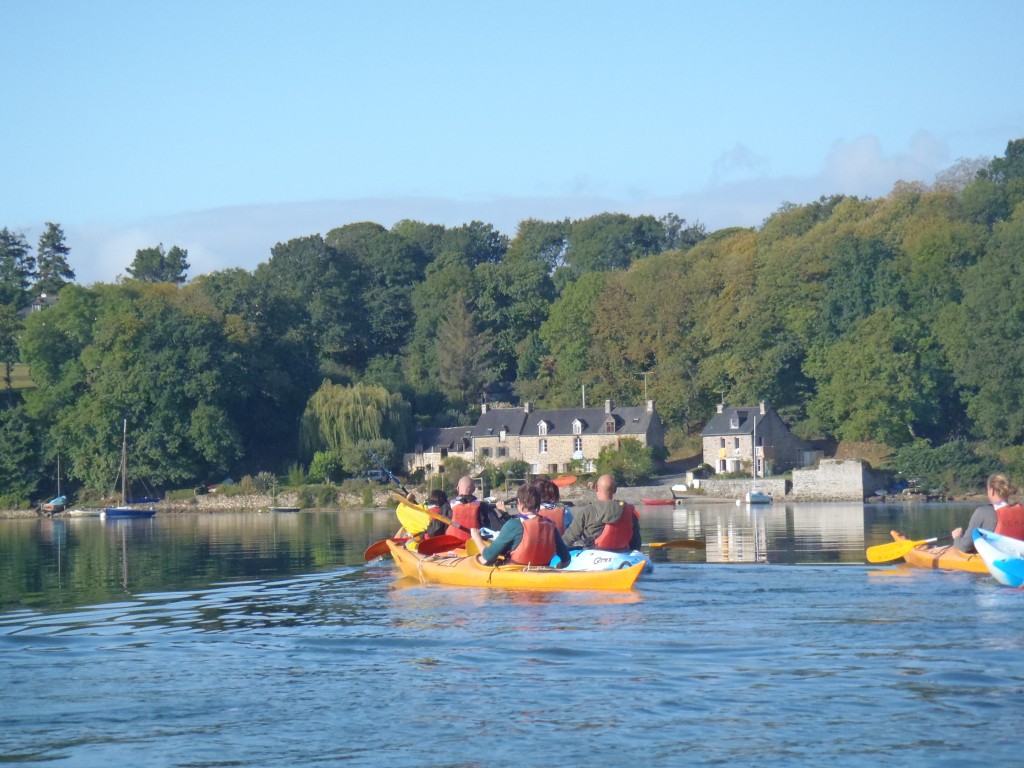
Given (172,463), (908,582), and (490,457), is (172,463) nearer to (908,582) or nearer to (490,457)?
(490,457)

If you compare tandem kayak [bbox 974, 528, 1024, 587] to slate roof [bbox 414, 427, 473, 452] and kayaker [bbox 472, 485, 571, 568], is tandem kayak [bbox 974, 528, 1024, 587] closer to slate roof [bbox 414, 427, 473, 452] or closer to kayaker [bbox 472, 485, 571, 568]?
kayaker [bbox 472, 485, 571, 568]

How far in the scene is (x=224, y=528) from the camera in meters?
44.2

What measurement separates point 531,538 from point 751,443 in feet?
177

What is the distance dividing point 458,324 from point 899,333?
98.7 feet

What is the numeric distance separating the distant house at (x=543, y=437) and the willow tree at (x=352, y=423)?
2415 millimetres

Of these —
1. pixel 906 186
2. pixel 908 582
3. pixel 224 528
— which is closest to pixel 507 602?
pixel 908 582

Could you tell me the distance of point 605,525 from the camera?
1728cm

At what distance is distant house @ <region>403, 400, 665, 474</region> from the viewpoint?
7306 cm

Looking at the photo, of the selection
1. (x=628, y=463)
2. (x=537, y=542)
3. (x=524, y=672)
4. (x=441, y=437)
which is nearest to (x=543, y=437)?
(x=441, y=437)

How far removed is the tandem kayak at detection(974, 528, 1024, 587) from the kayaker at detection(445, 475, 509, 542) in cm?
719

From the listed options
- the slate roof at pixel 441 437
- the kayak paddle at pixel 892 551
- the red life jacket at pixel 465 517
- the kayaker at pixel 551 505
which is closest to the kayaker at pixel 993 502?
the kayak paddle at pixel 892 551

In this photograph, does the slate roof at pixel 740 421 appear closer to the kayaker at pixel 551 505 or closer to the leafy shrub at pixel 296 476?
the leafy shrub at pixel 296 476

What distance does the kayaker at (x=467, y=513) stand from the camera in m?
19.9

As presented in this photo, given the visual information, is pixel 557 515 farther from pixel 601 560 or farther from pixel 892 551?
pixel 892 551
